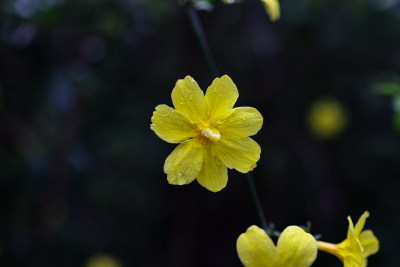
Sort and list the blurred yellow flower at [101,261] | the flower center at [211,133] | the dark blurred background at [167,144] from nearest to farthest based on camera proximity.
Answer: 1. the flower center at [211,133]
2. the dark blurred background at [167,144]
3. the blurred yellow flower at [101,261]

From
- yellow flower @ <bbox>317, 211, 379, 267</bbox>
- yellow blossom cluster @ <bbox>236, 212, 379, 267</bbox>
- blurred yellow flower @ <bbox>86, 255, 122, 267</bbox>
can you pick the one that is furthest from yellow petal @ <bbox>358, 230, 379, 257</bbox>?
blurred yellow flower @ <bbox>86, 255, 122, 267</bbox>

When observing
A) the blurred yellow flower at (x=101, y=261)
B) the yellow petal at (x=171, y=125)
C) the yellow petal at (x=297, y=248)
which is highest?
the yellow petal at (x=171, y=125)

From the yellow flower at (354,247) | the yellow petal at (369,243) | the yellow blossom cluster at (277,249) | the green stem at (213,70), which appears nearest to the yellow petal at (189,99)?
the green stem at (213,70)

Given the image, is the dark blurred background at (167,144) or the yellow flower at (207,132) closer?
the yellow flower at (207,132)

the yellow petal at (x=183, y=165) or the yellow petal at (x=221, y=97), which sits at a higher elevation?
the yellow petal at (x=221, y=97)

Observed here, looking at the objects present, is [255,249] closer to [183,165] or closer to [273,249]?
[273,249]

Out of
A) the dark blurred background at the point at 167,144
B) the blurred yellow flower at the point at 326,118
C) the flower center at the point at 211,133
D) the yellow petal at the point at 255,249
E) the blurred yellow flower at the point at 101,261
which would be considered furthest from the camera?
the blurred yellow flower at the point at 326,118

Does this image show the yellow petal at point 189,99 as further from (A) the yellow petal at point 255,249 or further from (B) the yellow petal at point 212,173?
(A) the yellow petal at point 255,249

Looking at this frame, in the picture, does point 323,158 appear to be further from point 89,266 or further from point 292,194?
point 89,266
